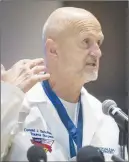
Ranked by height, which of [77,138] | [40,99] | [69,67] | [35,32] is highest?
[35,32]

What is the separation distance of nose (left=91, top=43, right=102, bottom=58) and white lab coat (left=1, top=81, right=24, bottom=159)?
0.99 feet

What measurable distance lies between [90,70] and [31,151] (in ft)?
1.33

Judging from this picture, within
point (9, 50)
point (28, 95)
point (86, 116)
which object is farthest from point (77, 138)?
point (9, 50)

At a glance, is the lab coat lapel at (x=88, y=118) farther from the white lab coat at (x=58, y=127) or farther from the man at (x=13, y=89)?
the man at (x=13, y=89)

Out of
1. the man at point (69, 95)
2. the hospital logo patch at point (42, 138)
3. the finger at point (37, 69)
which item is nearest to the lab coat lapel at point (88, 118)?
the man at point (69, 95)

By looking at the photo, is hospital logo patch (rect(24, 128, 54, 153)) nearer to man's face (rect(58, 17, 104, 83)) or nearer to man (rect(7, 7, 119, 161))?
man (rect(7, 7, 119, 161))

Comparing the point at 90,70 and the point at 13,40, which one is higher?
the point at 13,40

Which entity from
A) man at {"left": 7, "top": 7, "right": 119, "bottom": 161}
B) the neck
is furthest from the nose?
the neck

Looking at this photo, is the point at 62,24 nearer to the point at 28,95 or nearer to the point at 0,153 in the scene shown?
the point at 28,95

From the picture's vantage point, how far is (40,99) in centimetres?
104

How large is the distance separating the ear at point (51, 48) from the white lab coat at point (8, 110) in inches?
10.1

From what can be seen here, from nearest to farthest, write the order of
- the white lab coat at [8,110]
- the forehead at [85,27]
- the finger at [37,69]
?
1. the white lab coat at [8,110]
2. the finger at [37,69]
3. the forehead at [85,27]

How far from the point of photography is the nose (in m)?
1.05

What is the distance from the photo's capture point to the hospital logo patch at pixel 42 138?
977 mm
